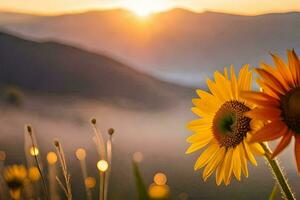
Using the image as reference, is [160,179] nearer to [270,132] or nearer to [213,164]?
[213,164]

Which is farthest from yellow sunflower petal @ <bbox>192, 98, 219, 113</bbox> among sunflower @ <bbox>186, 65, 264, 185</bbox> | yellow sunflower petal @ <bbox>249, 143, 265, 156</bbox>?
yellow sunflower petal @ <bbox>249, 143, 265, 156</bbox>

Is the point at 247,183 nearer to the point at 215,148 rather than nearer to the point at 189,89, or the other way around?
the point at 189,89

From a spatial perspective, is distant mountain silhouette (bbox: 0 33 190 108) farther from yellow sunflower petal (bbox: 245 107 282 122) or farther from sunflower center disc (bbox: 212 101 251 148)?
yellow sunflower petal (bbox: 245 107 282 122)

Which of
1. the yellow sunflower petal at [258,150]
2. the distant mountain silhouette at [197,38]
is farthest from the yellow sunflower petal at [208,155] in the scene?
the distant mountain silhouette at [197,38]

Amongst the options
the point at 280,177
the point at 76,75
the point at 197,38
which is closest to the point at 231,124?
the point at 280,177

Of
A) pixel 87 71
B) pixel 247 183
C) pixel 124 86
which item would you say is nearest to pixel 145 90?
pixel 124 86
